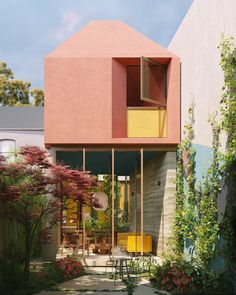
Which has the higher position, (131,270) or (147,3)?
(147,3)

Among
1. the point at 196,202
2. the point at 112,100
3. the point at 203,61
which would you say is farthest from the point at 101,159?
the point at 203,61

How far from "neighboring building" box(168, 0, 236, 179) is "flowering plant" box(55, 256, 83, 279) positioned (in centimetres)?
344

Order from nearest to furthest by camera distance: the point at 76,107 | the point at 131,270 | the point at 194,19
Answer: the point at 131,270 < the point at 194,19 < the point at 76,107

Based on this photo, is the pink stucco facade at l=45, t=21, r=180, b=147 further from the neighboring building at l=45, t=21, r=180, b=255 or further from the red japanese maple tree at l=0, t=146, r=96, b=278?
the red japanese maple tree at l=0, t=146, r=96, b=278

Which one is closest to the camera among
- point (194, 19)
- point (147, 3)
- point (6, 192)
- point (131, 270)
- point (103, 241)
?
point (6, 192)

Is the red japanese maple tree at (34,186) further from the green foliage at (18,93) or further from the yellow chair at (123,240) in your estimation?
the green foliage at (18,93)

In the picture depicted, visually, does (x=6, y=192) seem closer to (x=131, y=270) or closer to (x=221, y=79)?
(x=131, y=270)

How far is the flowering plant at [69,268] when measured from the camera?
10512 mm

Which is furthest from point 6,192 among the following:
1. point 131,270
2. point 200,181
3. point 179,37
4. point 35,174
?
point 179,37

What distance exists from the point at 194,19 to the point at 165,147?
3.37 m

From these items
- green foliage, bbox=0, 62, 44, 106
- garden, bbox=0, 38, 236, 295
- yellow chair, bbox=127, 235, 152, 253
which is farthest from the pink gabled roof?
green foliage, bbox=0, 62, 44, 106

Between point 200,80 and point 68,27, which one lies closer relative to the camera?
point 200,80

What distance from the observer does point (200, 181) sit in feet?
37.1

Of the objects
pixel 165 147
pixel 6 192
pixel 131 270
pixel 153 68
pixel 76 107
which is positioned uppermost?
pixel 153 68
